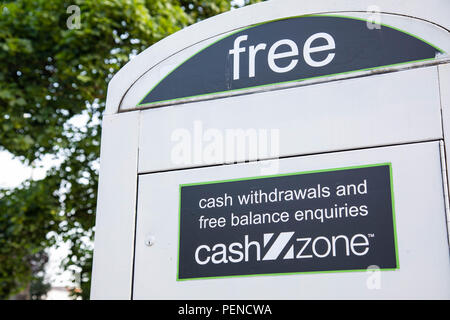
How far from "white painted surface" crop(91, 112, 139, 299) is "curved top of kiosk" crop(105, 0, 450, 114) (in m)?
0.14

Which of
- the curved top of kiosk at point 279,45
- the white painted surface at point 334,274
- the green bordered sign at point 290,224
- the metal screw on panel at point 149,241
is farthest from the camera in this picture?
the metal screw on panel at point 149,241

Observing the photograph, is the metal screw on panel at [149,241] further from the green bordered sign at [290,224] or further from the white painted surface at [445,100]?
the white painted surface at [445,100]

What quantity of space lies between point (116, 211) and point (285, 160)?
0.77 metres

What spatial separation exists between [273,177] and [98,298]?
2.91 ft

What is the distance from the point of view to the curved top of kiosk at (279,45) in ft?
7.29

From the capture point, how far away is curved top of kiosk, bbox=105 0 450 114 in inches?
87.4

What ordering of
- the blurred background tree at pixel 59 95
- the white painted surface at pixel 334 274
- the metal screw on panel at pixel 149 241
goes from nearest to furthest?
the white painted surface at pixel 334 274 < the metal screw on panel at pixel 149 241 < the blurred background tree at pixel 59 95

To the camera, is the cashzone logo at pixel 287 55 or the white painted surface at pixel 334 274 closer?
the white painted surface at pixel 334 274

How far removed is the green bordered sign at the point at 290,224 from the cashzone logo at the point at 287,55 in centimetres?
43

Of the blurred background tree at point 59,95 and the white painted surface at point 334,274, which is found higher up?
the blurred background tree at point 59,95

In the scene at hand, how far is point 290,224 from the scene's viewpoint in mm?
2191

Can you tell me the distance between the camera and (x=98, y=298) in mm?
2414

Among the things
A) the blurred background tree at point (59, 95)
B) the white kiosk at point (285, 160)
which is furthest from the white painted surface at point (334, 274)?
the blurred background tree at point (59, 95)
